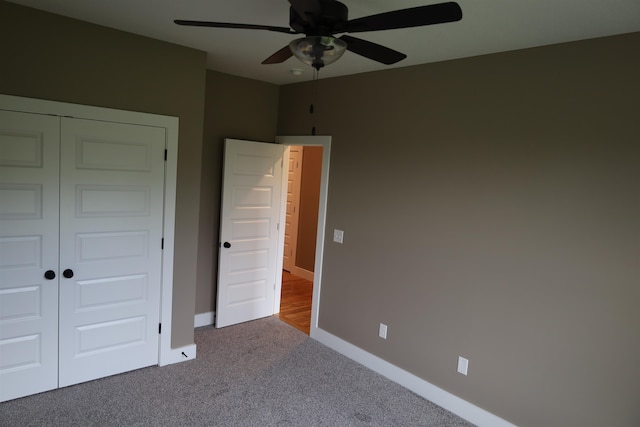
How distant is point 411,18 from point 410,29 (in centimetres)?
106

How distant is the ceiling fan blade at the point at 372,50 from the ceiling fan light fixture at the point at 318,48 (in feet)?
0.41

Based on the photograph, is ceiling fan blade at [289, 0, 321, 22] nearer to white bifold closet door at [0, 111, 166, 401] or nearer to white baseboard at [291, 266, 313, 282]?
white bifold closet door at [0, 111, 166, 401]

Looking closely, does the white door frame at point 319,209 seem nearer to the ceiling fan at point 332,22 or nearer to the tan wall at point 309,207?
the tan wall at point 309,207

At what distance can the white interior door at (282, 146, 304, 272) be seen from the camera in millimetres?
6594

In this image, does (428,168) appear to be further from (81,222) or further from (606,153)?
(81,222)

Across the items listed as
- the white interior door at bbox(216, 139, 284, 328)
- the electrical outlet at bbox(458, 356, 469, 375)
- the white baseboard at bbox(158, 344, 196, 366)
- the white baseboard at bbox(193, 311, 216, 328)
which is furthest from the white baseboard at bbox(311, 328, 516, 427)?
the white baseboard at bbox(158, 344, 196, 366)

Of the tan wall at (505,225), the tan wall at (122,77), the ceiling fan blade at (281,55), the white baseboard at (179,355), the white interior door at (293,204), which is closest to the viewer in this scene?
the ceiling fan blade at (281,55)

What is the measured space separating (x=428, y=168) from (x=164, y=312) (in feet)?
8.18

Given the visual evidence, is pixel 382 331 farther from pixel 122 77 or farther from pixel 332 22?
pixel 122 77

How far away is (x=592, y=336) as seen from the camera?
7.90 ft

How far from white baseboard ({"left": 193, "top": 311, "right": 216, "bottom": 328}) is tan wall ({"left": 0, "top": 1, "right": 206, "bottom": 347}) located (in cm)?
67

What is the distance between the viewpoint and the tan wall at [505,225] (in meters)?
2.33

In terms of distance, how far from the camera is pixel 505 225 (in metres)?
2.79

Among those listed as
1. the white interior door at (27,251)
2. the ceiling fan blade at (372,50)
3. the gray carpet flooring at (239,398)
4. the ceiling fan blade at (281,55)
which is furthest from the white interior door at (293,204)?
the ceiling fan blade at (372,50)
